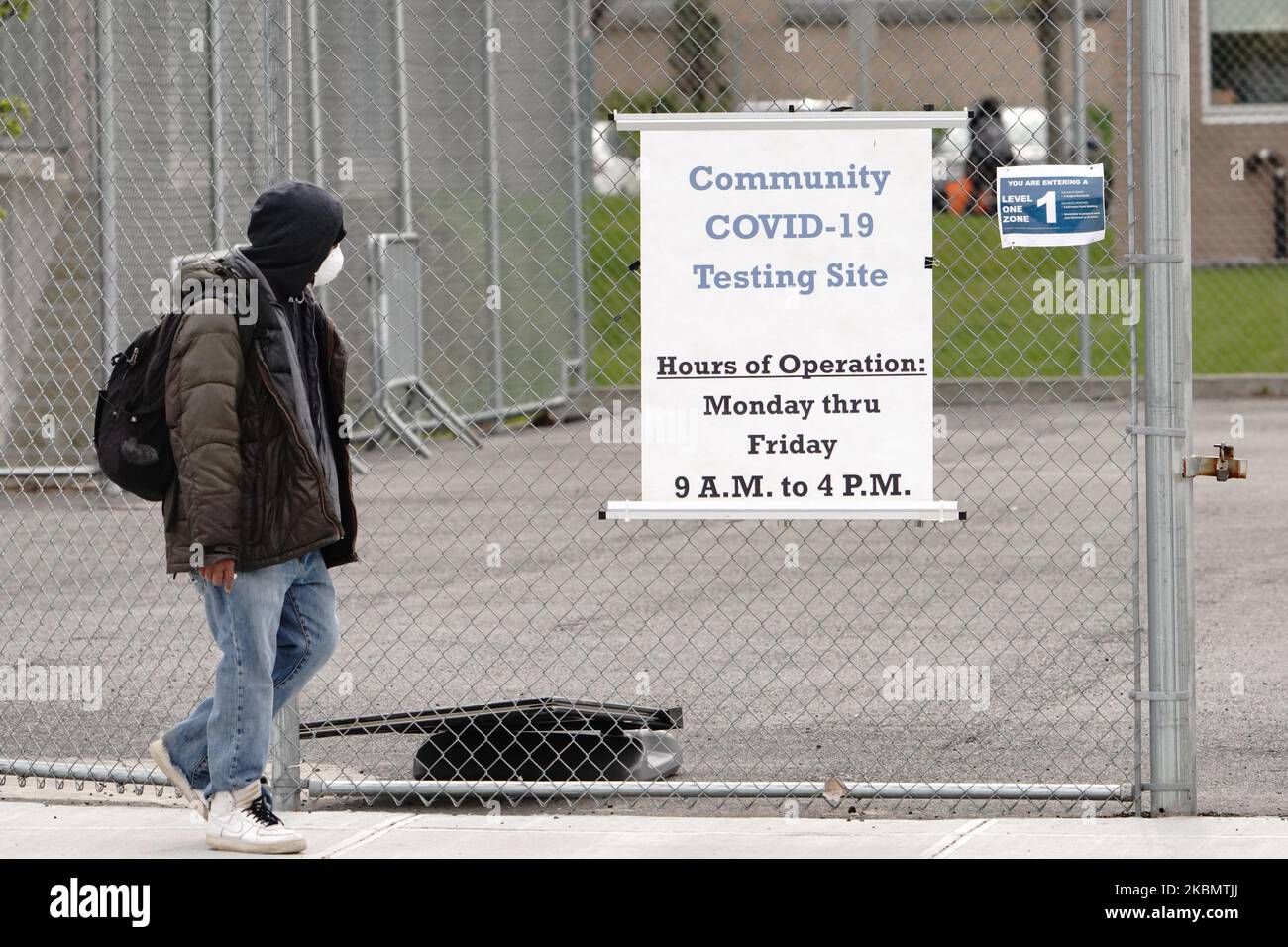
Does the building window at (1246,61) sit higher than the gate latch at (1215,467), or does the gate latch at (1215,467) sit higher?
the building window at (1246,61)

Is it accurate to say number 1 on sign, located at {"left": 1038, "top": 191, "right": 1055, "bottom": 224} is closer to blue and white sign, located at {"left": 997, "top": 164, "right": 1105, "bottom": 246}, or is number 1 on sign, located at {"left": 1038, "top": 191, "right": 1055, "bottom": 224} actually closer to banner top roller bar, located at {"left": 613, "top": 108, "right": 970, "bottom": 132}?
blue and white sign, located at {"left": 997, "top": 164, "right": 1105, "bottom": 246}

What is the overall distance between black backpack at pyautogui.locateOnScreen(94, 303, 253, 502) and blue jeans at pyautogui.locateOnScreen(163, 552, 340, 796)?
31cm

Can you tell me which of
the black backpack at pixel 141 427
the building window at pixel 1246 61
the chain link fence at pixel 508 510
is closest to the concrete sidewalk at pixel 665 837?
the chain link fence at pixel 508 510

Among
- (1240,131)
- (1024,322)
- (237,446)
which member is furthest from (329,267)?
(1240,131)

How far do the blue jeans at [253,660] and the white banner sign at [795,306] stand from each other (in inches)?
40.2

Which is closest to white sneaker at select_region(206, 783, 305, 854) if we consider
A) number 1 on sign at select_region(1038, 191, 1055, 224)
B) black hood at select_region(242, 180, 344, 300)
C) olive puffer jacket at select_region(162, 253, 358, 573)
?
olive puffer jacket at select_region(162, 253, 358, 573)

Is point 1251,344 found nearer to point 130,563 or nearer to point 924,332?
point 130,563

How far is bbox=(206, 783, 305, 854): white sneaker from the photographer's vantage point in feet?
17.0

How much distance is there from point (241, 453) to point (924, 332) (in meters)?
1.93

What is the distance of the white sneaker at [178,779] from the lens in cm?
531

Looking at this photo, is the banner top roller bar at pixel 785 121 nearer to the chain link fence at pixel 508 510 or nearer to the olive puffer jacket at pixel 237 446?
the chain link fence at pixel 508 510

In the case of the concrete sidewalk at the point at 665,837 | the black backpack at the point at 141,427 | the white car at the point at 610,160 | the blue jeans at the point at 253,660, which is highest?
the white car at the point at 610,160

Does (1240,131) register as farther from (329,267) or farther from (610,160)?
(329,267)
